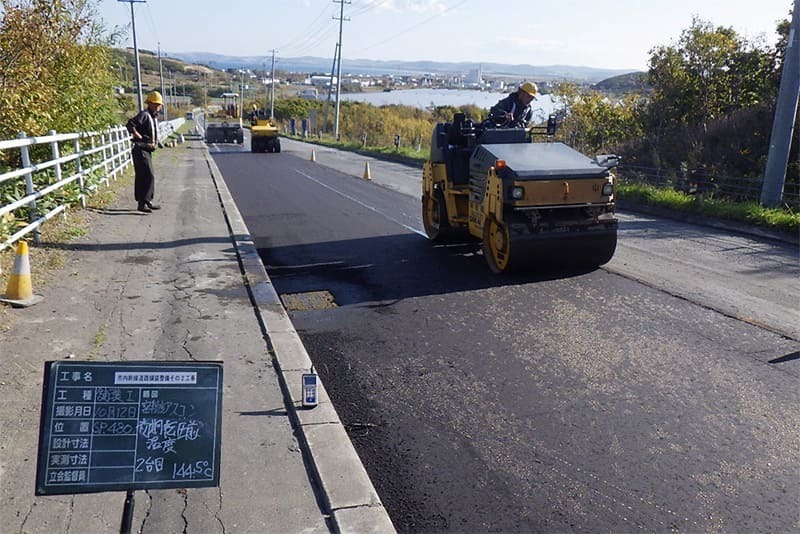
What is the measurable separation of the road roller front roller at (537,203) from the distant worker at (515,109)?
16.7 inches

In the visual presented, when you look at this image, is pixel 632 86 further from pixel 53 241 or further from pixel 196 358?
pixel 196 358

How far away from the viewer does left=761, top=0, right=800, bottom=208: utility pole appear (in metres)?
13.2

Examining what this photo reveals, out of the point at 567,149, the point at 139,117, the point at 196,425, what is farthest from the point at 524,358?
the point at 139,117

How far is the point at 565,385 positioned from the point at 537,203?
3476mm

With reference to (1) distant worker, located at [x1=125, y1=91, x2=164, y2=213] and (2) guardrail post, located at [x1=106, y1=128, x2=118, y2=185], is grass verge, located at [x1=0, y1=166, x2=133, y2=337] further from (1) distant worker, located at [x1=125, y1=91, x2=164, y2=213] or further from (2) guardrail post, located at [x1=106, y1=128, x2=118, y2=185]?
(2) guardrail post, located at [x1=106, y1=128, x2=118, y2=185]

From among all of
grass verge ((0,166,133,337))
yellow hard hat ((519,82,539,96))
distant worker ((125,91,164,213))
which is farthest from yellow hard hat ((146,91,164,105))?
yellow hard hat ((519,82,539,96))

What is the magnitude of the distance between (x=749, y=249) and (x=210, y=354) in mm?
9232

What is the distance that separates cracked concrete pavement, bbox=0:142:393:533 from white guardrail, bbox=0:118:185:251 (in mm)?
675

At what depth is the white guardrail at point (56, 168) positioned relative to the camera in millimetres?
8617

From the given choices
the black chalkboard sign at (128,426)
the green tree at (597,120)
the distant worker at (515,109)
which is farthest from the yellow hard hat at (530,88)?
the green tree at (597,120)

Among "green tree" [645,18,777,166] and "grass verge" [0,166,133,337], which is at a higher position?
"green tree" [645,18,777,166]

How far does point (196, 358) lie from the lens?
18.2ft

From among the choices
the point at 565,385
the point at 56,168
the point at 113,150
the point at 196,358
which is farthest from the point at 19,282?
the point at 113,150

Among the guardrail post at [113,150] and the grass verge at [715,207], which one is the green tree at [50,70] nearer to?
the guardrail post at [113,150]
